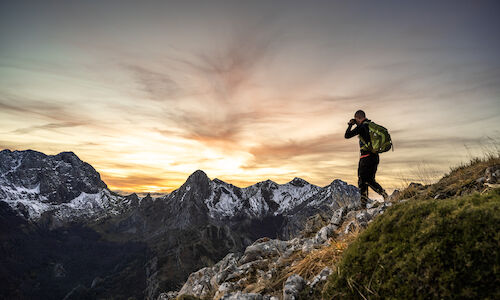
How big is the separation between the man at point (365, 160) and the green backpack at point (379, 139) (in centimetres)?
20

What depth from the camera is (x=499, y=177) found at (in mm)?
7051

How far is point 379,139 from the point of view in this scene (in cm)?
999

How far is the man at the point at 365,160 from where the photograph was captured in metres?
10.4

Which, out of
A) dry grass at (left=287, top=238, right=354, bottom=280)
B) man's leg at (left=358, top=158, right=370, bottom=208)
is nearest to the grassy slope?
dry grass at (left=287, top=238, right=354, bottom=280)

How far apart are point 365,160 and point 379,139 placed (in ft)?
3.34

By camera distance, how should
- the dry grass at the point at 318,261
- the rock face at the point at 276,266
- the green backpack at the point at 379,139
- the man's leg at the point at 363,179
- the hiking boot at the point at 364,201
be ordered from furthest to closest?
the man's leg at the point at 363,179
the hiking boot at the point at 364,201
the green backpack at the point at 379,139
the dry grass at the point at 318,261
the rock face at the point at 276,266

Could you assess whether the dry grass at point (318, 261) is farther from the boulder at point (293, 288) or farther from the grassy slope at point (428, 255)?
the grassy slope at point (428, 255)

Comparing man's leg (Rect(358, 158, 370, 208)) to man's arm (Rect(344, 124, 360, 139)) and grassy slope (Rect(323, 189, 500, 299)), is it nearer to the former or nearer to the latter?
man's arm (Rect(344, 124, 360, 139))

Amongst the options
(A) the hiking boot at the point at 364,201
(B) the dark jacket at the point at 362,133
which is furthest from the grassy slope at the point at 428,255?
(B) the dark jacket at the point at 362,133

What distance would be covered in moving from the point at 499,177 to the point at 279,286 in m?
6.82

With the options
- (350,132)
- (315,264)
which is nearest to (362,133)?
(350,132)

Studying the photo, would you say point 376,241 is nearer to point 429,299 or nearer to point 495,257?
point 429,299

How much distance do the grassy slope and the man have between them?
258 inches

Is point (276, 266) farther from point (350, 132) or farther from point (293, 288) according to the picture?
point (350, 132)
